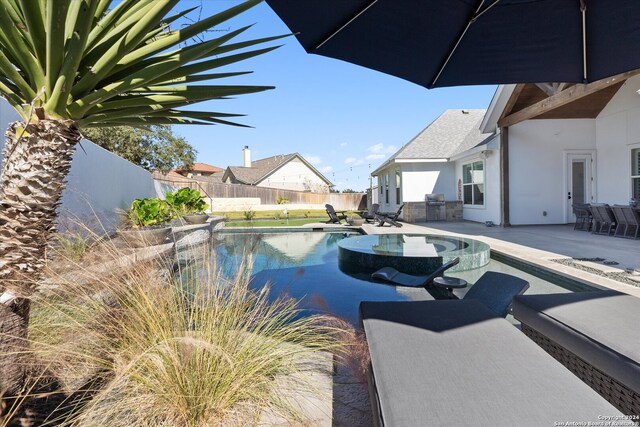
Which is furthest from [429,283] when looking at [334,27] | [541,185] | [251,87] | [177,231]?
[541,185]

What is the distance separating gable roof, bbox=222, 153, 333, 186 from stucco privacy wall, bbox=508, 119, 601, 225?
3334cm

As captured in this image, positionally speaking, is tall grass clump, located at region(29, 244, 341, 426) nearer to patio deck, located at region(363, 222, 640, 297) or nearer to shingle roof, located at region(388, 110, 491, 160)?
patio deck, located at region(363, 222, 640, 297)

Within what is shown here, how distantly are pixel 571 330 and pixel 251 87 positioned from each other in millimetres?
2509

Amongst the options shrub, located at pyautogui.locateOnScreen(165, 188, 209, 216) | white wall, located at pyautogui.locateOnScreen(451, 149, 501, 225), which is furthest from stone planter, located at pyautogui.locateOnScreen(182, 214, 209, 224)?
white wall, located at pyautogui.locateOnScreen(451, 149, 501, 225)

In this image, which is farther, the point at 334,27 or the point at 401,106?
the point at 401,106

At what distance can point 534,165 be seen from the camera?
40.6ft

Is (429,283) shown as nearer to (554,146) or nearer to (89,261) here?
(89,261)

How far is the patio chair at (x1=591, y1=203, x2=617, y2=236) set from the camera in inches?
368

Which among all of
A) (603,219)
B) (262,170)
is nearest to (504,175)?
(603,219)

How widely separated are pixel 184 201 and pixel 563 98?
11506 millimetres

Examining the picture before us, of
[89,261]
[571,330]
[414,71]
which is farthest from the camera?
[414,71]

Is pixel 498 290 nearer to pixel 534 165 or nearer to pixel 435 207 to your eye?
pixel 534 165

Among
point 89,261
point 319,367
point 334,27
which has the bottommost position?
point 319,367

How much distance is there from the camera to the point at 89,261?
8.05 ft
